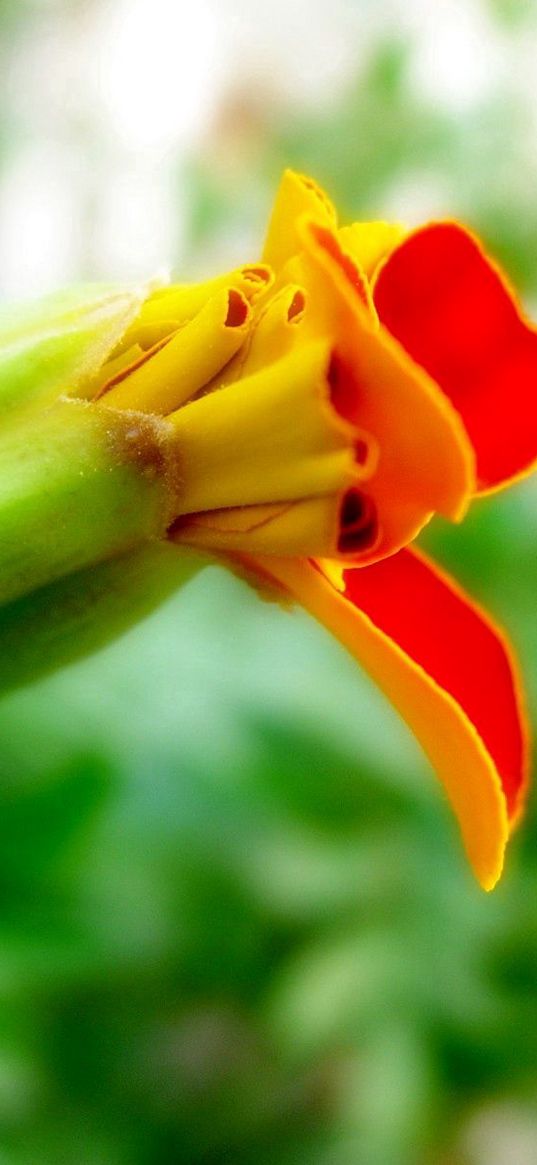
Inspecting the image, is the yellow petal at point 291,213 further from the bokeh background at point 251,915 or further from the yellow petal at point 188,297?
the bokeh background at point 251,915

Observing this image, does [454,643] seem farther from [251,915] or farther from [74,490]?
[251,915]

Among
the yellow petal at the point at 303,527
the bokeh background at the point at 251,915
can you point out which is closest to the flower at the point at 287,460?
the yellow petal at the point at 303,527

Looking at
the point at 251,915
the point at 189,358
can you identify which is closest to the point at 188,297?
the point at 189,358

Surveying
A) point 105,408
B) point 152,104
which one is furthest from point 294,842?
point 152,104

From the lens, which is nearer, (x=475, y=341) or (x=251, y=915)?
(x=475, y=341)

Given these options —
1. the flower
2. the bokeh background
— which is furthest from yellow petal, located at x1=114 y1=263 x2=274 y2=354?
the bokeh background

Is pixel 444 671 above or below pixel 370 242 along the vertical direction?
below
